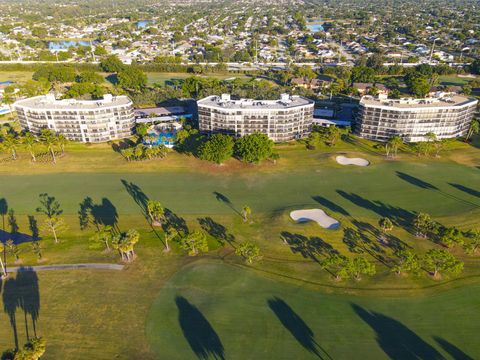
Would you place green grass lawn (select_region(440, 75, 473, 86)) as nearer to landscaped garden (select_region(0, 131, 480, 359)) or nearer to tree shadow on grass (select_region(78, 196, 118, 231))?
landscaped garden (select_region(0, 131, 480, 359))

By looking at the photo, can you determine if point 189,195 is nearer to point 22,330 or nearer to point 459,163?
point 22,330

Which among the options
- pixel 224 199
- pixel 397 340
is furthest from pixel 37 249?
pixel 397 340

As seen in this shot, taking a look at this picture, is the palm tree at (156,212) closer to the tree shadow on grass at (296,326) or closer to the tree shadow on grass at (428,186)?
the tree shadow on grass at (296,326)

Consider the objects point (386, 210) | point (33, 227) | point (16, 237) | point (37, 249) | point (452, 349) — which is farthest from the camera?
point (386, 210)

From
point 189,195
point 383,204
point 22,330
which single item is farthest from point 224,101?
point 22,330

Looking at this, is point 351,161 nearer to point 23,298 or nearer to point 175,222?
point 175,222

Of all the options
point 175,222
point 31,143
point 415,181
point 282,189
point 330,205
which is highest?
point 31,143

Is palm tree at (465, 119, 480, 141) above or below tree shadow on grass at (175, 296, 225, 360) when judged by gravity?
above

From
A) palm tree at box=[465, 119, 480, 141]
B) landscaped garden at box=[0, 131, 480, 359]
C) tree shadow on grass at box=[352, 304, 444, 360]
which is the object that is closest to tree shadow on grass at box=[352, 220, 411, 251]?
landscaped garden at box=[0, 131, 480, 359]
